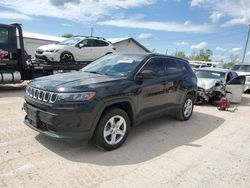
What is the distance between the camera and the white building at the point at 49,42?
22594mm

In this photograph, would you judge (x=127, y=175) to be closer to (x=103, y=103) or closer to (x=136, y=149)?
(x=136, y=149)

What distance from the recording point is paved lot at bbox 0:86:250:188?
10.3ft

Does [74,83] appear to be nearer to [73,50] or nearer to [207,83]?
[207,83]

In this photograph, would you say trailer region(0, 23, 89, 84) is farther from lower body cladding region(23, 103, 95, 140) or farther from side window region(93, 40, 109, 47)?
lower body cladding region(23, 103, 95, 140)

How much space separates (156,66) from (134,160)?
7.47ft

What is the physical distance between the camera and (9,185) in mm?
2877

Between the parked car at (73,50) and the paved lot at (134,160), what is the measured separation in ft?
19.1

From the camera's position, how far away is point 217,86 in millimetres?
9367

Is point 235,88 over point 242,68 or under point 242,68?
under

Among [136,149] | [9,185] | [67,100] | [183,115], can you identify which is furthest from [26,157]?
[183,115]

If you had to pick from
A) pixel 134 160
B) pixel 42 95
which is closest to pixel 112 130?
pixel 134 160

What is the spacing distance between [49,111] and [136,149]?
175 cm

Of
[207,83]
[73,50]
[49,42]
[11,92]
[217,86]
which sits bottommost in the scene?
[11,92]

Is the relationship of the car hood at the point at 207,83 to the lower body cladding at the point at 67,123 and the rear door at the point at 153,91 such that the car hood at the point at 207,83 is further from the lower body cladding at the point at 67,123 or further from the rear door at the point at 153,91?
the lower body cladding at the point at 67,123
